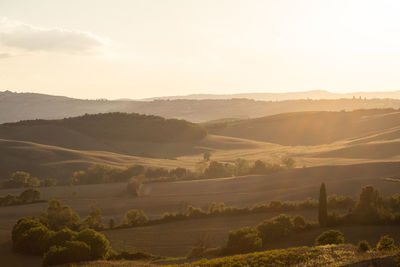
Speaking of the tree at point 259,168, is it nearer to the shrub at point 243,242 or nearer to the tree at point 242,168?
the tree at point 242,168

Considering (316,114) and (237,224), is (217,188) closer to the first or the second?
(237,224)

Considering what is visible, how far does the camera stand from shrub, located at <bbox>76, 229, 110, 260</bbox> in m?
26.6

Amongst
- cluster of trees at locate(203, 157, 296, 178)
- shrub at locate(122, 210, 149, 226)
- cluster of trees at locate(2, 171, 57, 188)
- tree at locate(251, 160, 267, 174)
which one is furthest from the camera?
cluster of trees at locate(203, 157, 296, 178)

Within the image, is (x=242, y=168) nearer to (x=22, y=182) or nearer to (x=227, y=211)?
(x=22, y=182)

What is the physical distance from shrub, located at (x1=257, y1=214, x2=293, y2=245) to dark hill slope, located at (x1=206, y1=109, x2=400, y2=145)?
9701 cm

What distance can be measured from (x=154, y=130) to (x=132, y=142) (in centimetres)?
844

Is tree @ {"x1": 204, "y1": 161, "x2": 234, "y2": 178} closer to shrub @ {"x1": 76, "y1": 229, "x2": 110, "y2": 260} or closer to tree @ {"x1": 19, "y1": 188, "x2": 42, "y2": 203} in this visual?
tree @ {"x1": 19, "y1": 188, "x2": 42, "y2": 203}

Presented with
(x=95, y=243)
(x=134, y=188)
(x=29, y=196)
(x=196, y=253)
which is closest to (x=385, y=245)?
(x=196, y=253)

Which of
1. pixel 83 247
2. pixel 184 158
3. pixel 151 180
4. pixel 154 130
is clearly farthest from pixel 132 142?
pixel 83 247

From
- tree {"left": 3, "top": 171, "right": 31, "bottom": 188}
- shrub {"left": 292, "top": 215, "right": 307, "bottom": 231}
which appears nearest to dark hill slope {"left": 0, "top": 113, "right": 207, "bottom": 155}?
tree {"left": 3, "top": 171, "right": 31, "bottom": 188}

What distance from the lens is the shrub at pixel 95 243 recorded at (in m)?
26.6

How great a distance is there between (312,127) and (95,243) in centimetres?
12071

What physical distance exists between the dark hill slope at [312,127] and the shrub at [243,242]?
3953 inches

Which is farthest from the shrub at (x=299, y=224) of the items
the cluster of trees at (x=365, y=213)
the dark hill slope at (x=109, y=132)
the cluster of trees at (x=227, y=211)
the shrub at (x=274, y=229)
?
the dark hill slope at (x=109, y=132)
